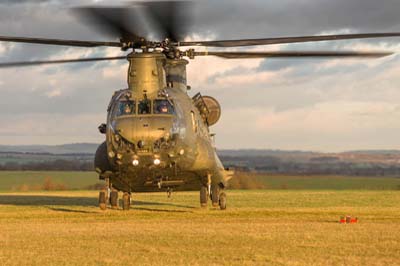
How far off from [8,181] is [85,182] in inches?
412

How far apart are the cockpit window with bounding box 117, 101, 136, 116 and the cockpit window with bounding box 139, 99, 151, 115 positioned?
0.24 meters

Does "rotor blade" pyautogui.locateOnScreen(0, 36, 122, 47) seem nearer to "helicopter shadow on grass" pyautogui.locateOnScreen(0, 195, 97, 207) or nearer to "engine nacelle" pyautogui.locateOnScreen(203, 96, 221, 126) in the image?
"engine nacelle" pyautogui.locateOnScreen(203, 96, 221, 126)

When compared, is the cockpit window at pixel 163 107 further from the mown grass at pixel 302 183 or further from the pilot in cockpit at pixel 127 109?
the mown grass at pixel 302 183

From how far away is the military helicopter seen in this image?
2675 cm

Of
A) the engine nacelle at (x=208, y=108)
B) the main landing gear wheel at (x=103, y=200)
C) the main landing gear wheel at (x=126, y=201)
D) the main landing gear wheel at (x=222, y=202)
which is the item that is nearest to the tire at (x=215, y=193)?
the main landing gear wheel at (x=222, y=202)

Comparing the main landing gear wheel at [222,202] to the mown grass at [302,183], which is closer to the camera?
the main landing gear wheel at [222,202]

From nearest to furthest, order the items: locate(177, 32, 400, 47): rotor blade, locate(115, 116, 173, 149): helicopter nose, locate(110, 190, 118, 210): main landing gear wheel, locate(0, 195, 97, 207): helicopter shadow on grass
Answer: locate(177, 32, 400, 47): rotor blade < locate(115, 116, 173, 149): helicopter nose < locate(110, 190, 118, 210): main landing gear wheel < locate(0, 195, 97, 207): helicopter shadow on grass

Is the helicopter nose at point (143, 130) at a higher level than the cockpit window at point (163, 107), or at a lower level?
lower

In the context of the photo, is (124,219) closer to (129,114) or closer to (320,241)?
(129,114)

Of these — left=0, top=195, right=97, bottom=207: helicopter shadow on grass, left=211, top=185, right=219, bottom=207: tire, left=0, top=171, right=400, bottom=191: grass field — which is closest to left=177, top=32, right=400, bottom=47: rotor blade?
left=211, top=185, right=219, bottom=207: tire

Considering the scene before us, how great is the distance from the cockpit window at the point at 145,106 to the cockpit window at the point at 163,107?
0.68ft

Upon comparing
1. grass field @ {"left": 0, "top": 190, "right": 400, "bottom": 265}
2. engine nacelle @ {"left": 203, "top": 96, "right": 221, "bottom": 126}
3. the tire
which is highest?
engine nacelle @ {"left": 203, "top": 96, "right": 221, "bottom": 126}

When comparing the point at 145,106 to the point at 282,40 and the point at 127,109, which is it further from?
the point at 282,40

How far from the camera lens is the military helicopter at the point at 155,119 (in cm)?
2675
